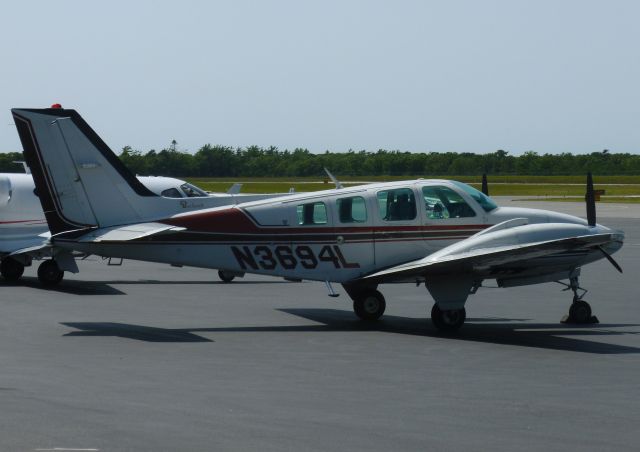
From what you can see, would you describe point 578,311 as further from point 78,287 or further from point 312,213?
point 78,287

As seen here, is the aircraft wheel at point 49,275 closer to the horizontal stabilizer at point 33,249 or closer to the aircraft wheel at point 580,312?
the horizontal stabilizer at point 33,249

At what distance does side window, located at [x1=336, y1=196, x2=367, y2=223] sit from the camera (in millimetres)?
18203

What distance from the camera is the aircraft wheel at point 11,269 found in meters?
25.9

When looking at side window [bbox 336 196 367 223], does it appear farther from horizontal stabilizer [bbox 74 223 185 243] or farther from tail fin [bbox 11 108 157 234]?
tail fin [bbox 11 108 157 234]

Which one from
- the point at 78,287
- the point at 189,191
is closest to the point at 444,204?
the point at 78,287

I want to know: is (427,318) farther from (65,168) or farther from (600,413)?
(600,413)

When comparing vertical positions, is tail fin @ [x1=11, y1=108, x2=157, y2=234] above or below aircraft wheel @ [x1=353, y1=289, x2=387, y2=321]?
above

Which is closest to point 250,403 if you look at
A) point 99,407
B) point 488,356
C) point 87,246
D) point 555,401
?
point 99,407

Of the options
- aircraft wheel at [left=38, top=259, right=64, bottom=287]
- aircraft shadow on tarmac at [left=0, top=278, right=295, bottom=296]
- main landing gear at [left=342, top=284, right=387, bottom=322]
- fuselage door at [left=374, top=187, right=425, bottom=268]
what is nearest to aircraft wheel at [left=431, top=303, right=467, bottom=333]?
fuselage door at [left=374, top=187, right=425, bottom=268]

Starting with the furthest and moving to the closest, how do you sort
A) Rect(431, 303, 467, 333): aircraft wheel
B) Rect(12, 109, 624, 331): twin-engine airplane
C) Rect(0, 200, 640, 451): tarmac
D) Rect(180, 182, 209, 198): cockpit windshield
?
1. Rect(180, 182, 209, 198): cockpit windshield
2. Rect(12, 109, 624, 331): twin-engine airplane
3. Rect(431, 303, 467, 333): aircraft wheel
4. Rect(0, 200, 640, 451): tarmac

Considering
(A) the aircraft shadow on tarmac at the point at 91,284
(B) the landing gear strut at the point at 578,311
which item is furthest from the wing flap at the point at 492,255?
(A) the aircraft shadow on tarmac at the point at 91,284

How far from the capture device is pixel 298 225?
18.0 m

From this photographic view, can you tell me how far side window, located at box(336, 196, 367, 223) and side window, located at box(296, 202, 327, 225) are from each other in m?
0.28

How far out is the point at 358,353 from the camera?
1512 cm
